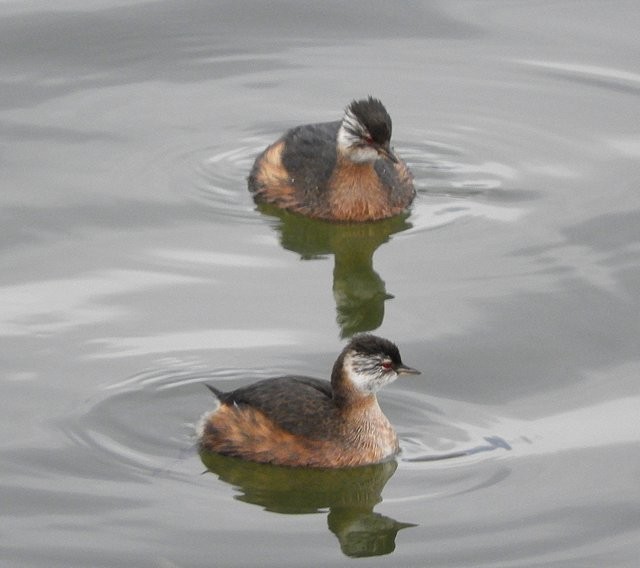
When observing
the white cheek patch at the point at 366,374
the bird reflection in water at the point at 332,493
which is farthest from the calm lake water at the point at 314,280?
the white cheek patch at the point at 366,374

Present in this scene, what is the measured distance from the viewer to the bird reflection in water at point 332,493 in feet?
33.4

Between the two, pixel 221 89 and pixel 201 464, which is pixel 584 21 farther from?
pixel 201 464

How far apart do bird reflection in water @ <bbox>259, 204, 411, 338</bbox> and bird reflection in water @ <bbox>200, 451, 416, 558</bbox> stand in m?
1.80

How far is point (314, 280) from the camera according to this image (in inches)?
538

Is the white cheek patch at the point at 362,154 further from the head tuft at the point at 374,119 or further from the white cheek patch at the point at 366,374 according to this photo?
the white cheek patch at the point at 366,374

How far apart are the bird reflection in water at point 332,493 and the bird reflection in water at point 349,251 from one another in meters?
1.80

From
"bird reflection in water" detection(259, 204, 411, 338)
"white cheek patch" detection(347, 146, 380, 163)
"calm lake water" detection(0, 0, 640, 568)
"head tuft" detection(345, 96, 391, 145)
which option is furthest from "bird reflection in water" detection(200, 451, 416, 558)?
"white cheek patch" detection(347, 146, 380, 163)

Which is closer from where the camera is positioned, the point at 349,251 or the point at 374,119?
the point at 349,251

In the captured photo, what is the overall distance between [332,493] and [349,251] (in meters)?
4.12

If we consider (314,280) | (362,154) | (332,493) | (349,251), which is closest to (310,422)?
(332,493)

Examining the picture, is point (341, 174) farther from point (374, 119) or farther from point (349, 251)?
point (349, 251)

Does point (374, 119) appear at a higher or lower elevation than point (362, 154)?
higher

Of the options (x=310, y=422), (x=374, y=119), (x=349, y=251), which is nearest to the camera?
(x=310, y=422)

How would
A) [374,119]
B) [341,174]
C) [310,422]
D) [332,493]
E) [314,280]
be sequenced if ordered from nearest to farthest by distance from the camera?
[332,493]
[310,422]
[314,280]
[374,119]
[341,174]
